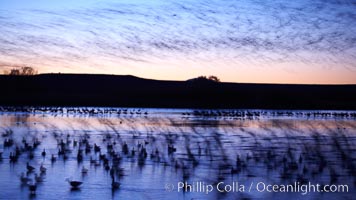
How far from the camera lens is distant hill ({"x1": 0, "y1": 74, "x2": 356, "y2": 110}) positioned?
331ft

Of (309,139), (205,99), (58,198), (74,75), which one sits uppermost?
(74,75)

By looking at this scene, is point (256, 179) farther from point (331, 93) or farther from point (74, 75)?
point (74, 75)

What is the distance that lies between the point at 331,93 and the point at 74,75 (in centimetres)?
6509

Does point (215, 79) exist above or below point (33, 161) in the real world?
above

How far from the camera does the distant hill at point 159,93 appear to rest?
331ft

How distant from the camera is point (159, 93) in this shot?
11956cm

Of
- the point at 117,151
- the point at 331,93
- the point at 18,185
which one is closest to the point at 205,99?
the point at 331,93

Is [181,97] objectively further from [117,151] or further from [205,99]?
[117,151]

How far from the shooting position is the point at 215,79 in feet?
387

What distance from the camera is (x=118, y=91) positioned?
128 m

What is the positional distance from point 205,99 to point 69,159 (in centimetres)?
8662

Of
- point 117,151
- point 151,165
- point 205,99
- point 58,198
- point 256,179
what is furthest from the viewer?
point 205,99

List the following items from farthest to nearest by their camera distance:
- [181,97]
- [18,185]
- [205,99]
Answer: [181,97] < [205,99] < [18,185]

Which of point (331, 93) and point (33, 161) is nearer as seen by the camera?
point (33, 161)
